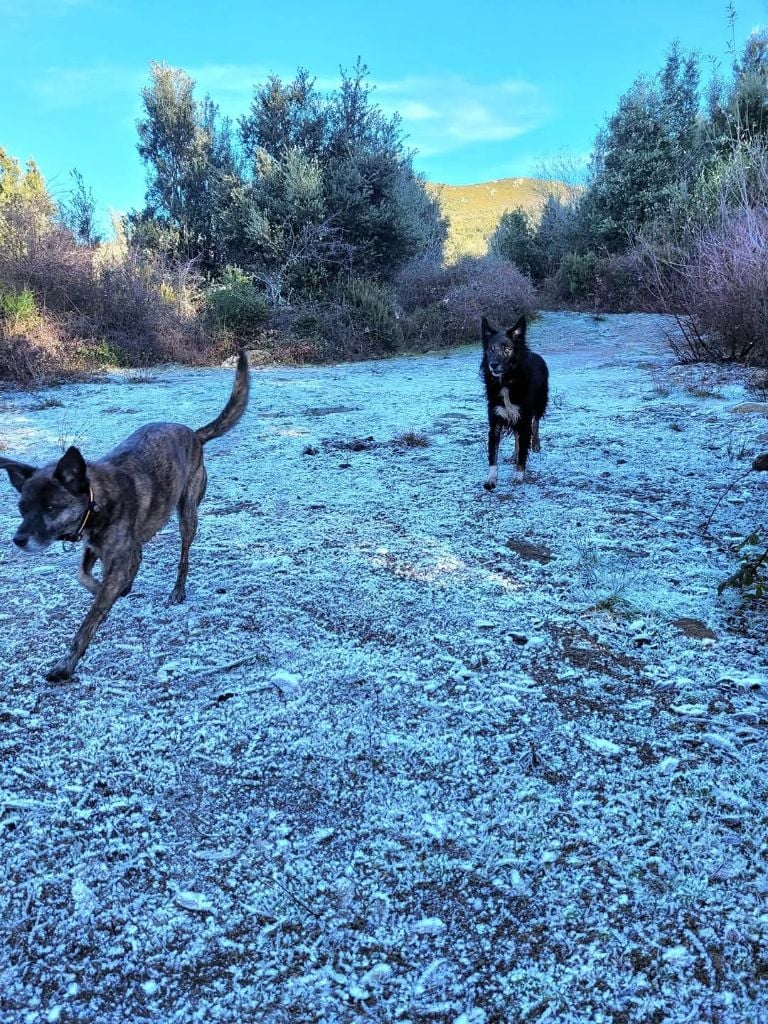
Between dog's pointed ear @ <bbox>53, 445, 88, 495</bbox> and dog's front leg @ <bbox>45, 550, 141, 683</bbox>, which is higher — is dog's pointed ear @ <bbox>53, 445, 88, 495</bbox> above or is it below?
above

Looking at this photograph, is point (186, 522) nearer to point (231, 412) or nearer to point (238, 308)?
point (231, 412)

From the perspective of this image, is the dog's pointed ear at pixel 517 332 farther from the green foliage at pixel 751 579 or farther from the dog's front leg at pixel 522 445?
the green foliage at pixel 751 579

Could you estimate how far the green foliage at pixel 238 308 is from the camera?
1414 centimetres

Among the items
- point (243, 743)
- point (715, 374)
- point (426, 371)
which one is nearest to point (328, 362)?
point (426, 371)

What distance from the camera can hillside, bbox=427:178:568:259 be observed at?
2962cm

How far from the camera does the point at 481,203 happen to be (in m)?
81.9

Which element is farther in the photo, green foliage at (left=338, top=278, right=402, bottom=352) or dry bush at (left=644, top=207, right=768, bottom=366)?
green foliage at (left=338, top=278, right=402, bottom=352)

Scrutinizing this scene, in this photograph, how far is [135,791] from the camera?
1.97 m

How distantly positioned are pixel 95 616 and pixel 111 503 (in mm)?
513

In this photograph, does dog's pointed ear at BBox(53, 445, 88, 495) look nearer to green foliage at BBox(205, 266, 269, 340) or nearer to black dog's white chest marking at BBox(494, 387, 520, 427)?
black dog's white chest marking at BBox(494, 387, 520, 427)

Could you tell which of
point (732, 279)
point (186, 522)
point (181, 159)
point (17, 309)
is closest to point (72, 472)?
point (186, 522)

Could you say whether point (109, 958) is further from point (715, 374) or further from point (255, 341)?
point (255, 341)

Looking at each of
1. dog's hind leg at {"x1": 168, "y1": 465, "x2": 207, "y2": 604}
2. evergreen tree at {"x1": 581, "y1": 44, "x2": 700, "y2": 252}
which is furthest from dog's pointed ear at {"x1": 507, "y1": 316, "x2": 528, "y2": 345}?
evergreen tree at {"x1": 581, "y1": 44, "x2": 700, "y2": 252}

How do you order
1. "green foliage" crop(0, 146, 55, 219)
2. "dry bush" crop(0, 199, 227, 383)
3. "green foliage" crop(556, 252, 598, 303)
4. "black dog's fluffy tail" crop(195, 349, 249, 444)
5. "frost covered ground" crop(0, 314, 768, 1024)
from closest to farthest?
1. "frost covered ground" crop(0, 314, 768, 1024)
2. "black dog's fluffy tail" crop(195, 349, 249, 444)
3. "dry bush" crop(0, 199, 227, 383)
4. "green foliage" crop(0, 146, 55, 219)
5. "green foliage" crop(556, 252, 598, 303)
